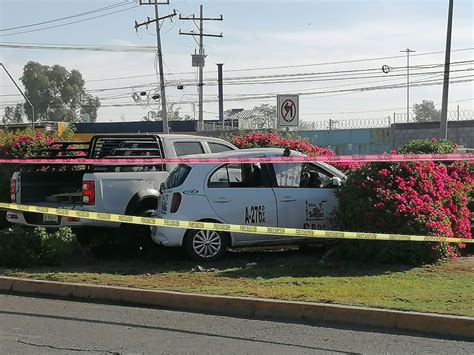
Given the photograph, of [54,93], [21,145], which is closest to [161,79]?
[21,145]

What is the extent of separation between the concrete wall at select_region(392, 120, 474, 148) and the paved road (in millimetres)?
32903

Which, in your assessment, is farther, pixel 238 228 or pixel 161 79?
pixel 161 79

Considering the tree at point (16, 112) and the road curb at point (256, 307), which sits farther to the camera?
the tree at point (16, 112)

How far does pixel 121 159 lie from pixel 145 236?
1309mm

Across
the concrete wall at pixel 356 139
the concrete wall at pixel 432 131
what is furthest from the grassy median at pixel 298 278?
the concrete wall at pixel 356 139

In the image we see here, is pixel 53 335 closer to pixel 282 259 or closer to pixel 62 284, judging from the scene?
pixel 62 284

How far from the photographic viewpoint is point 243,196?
30.4 ft

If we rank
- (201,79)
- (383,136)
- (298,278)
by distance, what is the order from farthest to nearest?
(201,79) < (383,136) < (298,278)

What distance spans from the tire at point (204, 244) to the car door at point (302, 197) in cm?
96

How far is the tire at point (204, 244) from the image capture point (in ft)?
29.7

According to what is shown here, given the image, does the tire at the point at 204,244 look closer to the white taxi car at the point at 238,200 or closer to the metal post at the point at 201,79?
the white taxi car at the point at 238,200

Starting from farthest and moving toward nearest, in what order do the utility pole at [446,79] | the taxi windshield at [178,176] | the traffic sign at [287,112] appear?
the utility pole at [446,79]
the traffic sign at [287,112]
the taxi windshield at [178,176]

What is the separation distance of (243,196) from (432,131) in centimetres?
3080

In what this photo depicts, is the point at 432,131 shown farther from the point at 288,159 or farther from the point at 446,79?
the point at 288,159
